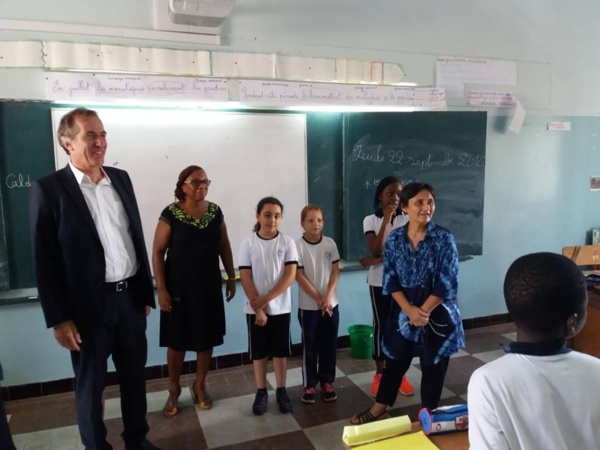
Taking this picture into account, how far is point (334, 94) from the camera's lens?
10.8 ft

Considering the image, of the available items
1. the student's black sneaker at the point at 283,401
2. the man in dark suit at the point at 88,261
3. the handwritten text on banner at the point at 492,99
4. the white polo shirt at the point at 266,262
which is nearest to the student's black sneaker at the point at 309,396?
the student's black sneaker at the point at 283,401

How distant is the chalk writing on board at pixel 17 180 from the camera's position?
2.70m

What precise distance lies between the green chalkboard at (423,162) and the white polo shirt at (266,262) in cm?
103

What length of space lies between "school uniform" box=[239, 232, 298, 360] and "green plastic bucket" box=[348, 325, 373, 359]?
0.94 m

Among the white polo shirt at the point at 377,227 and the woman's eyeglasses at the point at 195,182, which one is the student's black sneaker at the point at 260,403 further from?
the woman's eyeglasses at the point at 195,182

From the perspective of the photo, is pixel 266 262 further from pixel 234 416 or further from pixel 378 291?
pixel 234 416

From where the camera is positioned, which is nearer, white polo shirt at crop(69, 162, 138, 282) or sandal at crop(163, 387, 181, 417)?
white polo shirt at crop(69, 162, 138, 282)

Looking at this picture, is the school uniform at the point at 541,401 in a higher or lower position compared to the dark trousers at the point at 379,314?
higher

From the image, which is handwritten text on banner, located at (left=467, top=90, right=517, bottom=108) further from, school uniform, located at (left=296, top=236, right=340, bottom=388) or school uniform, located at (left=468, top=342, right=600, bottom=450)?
school uniform, located at (left=468, top=342, right=600, bottom=450)

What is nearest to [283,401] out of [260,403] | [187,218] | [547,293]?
[260,403]

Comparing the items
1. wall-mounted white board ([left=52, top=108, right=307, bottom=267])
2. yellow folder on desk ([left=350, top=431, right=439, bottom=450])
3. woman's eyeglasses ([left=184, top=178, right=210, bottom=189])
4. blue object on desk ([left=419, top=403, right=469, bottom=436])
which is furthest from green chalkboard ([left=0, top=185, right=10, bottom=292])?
blue object on desk ([left=419, top=403, right=469, bottom=436])

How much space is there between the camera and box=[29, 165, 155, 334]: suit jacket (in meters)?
1.76

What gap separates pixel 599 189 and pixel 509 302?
4201mm

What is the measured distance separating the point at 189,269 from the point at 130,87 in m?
1.27
